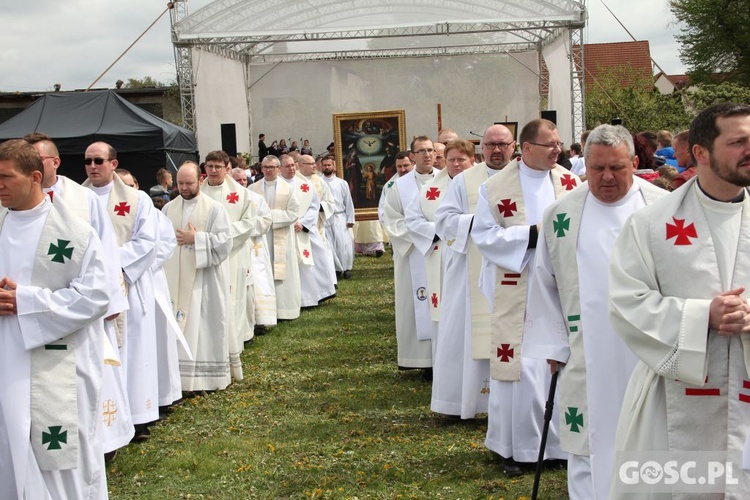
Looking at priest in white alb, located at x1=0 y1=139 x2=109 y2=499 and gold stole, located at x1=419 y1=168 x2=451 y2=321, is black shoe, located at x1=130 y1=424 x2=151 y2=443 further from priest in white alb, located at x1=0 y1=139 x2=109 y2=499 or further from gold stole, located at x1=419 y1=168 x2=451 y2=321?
gold stole, located at x1=419 y1=168 x2=451 y2=321

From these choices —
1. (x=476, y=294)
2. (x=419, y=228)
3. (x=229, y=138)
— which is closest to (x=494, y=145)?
(x=476, y=294)

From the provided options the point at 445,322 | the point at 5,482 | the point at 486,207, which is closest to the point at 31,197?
the point at 5,482

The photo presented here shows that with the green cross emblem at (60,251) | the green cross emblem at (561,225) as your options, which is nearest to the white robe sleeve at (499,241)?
the green cross emblem at (561,225)

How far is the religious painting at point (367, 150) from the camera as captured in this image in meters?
17.2

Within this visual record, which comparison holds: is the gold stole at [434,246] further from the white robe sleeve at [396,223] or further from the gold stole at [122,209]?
the gold stole at [122,209]

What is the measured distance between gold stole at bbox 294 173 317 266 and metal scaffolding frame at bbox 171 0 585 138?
958 centimetres

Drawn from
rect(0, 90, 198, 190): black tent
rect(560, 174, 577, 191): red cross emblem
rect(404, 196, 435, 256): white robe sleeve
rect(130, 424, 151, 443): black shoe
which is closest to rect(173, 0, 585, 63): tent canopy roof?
rect(0, 90, 198, 190): black tent

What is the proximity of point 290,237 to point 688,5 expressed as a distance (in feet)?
117

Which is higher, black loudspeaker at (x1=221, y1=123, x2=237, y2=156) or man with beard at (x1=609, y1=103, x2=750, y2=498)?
black loudspeaker at (x1=221, y1=123, x2=237, y2=156)

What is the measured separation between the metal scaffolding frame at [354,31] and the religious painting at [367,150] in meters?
6.50

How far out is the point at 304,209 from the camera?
14.0 meters

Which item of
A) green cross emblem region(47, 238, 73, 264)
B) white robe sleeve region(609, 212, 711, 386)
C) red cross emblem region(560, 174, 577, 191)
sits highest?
red cross emblem region(560, 174, 577, 191)

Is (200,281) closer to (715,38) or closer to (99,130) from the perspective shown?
(99,130)

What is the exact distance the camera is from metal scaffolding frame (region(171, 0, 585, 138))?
22469 millimetres
